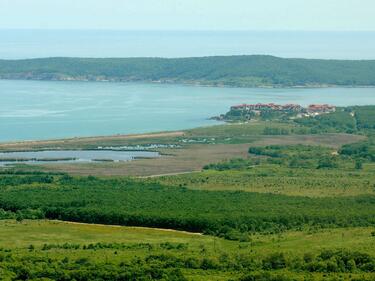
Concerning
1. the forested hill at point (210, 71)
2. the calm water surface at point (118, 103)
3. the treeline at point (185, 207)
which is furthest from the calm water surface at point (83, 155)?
the forested hill at point (210, 71)

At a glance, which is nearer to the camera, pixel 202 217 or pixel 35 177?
pixel 202 217

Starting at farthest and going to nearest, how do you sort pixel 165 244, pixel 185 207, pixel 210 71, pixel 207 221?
pixel 210 71 → pixel 185 207 → pixel 207 221 → pixel 165 244

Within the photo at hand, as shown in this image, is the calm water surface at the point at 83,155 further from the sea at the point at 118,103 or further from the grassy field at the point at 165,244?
the grassy field at the point at 165,244

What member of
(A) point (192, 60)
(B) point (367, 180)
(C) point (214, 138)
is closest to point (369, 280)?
(B) point (367, 180)

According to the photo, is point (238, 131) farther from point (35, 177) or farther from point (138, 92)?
point (138, 92)

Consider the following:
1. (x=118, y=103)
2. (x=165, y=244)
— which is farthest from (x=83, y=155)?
(x=118, y=103)

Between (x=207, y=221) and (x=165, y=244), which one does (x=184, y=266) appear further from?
(x=207, y=221)
